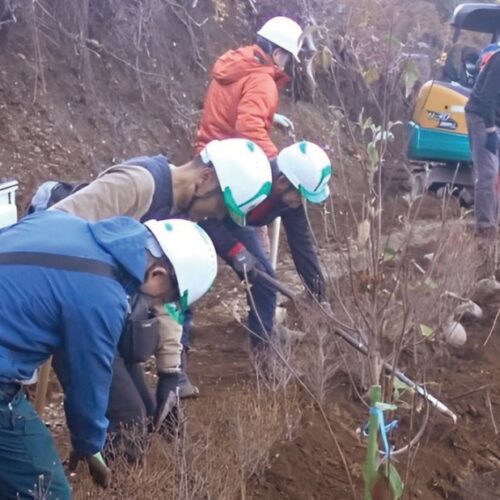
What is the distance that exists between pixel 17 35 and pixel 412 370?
4.86 meters

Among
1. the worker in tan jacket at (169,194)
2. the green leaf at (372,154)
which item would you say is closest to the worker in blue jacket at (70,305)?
the green leaf at (372,154)

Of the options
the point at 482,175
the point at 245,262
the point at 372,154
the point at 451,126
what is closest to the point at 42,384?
the point at 245,262

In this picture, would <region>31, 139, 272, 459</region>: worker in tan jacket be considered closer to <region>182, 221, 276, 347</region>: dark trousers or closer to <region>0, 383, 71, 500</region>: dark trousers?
<region>182, 221, 276, 347</region>: dark trousers

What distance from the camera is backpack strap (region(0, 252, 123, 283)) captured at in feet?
9.07

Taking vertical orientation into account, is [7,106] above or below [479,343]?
above

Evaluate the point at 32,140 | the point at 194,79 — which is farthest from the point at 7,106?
the point at 194,79

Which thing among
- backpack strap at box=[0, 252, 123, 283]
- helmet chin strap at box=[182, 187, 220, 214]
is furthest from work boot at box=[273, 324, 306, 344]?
backpack strap at box=[0, 252, 123, 283]

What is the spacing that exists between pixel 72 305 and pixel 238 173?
1584mm

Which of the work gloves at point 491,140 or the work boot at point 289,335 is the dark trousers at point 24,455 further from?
the work gloves at point 491,140

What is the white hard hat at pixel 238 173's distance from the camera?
13.6 feet

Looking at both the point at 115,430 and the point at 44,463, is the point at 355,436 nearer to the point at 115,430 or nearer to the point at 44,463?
the point at 115,430

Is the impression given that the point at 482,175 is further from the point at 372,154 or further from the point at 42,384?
the point at 372,154

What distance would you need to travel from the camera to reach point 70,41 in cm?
833

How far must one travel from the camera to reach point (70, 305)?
2.74 m
